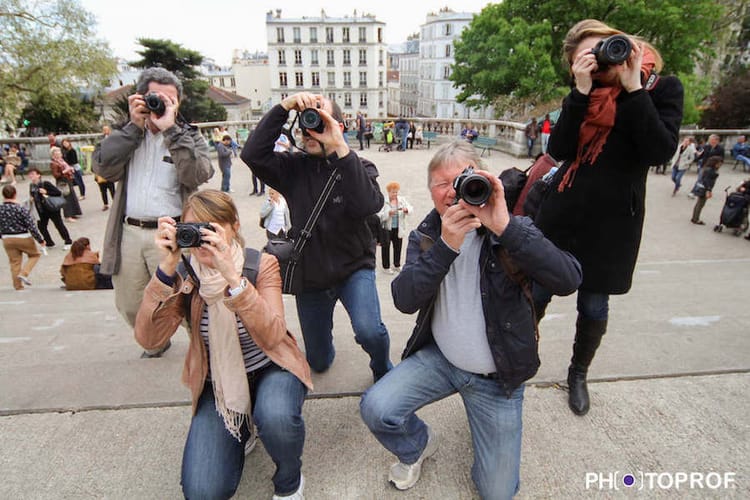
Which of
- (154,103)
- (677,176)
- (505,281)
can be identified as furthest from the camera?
(677,176)

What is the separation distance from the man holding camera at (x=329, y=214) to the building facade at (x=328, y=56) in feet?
191

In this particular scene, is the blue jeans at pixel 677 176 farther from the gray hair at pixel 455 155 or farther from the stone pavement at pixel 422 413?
the gray hair at pixel 455 155

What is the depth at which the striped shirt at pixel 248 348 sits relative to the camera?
1988mm

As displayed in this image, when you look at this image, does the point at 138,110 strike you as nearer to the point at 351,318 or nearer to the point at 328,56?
the point at 351,318

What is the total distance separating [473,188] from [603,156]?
91cm

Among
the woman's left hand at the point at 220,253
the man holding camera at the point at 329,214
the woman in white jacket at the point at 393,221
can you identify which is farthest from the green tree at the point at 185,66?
the woman's left hand at the point at 220,253

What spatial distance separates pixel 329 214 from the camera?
245 centimetres

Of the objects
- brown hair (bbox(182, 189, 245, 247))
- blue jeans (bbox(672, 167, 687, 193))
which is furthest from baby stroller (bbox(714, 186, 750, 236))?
brown hair (bbox(182, 189, 245, 247))

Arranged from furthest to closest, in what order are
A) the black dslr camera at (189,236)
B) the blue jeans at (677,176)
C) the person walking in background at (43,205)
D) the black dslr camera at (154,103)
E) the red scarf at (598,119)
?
1. the blue jeans at (677,176)
2. the person walking in background at (43,205)
3. the black dslr camera at (154,103)
4. the red scarf at (598,119)
5. the black dslr camera at (189,236)

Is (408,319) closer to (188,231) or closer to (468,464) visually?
(468,464)

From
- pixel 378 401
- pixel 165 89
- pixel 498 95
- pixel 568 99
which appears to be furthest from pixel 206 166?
pixel 498 95

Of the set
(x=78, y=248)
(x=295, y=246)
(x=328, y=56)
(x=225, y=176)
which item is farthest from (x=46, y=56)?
(x=328, y=56)

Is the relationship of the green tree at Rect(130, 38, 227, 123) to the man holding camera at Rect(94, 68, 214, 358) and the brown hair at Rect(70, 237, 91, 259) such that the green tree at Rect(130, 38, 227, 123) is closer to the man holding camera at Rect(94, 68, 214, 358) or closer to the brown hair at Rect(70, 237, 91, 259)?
the brown hair at Rect(70, 237, 91, 259)

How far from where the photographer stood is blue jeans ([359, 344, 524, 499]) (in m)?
1.83
